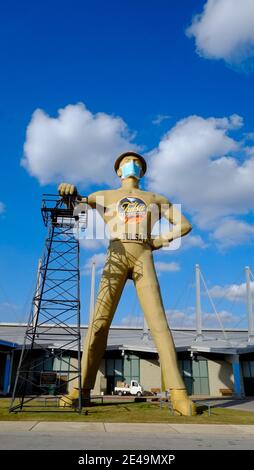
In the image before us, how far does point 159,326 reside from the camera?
42.8 feet

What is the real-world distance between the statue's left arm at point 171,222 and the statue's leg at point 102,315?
1501 mm

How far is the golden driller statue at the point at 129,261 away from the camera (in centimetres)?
1333

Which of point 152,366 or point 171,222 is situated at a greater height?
point 171,222

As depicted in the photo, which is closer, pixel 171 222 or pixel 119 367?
pixel 171 222

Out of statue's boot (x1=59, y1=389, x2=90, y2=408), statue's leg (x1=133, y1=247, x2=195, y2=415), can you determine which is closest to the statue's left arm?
statue's leg (x1=133, y1=247, x2=195, y2=415)

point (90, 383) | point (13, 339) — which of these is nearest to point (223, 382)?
point (13, 339)

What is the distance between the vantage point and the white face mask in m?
15.2

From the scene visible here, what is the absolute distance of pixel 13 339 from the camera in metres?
26.9

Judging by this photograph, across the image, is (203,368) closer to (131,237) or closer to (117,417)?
(131,237)

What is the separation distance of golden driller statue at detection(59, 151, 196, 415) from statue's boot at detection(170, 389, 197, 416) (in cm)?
79

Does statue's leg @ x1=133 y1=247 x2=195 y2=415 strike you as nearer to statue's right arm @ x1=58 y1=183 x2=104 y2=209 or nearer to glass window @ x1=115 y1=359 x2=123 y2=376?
statue's right arm @ x1=58 y1=183 x2=104 y2=209

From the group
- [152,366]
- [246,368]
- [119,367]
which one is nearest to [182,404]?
[152,366]

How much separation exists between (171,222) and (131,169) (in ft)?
8.37
